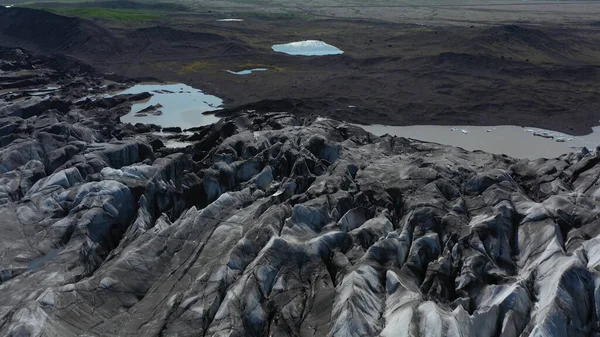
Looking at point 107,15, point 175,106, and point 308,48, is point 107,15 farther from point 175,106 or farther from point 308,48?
point 175,106

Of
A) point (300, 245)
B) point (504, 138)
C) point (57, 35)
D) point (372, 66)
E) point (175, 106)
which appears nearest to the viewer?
point (300, 245)

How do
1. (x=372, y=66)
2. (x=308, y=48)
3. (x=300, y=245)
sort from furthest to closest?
(x=308, y=48), (x=372, y=66), (x=300, y=245)

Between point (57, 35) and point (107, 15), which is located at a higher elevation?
point (107, 15)

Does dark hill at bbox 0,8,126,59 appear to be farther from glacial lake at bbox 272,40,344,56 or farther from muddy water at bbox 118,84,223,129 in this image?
glacial lake at bbox 272,40,344,56

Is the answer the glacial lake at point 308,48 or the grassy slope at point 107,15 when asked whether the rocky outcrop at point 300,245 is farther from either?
the grassy slope at point 107,15

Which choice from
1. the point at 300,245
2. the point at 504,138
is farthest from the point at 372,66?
the point at 300,245

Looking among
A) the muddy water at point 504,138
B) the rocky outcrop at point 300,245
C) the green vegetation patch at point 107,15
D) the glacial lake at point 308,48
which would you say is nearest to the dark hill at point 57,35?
the green vegetation patch at point 107,15

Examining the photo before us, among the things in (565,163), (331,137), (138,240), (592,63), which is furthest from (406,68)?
(138,240)
